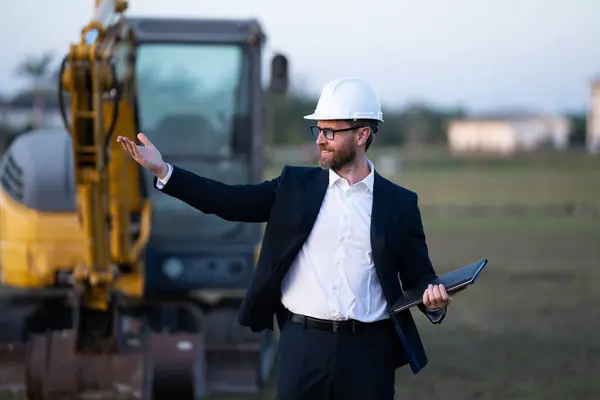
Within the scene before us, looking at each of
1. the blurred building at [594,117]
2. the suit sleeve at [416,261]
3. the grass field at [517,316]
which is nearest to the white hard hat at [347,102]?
the suit sleeve at [416,261]

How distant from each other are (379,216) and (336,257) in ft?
0.82

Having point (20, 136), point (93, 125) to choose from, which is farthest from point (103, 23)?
point (20, 136)

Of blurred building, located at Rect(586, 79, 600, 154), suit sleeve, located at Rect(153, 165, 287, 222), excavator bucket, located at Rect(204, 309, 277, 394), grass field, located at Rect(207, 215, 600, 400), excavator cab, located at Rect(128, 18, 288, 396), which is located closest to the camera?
suit sleeve, located at Rect(153, 165, 287, 222)

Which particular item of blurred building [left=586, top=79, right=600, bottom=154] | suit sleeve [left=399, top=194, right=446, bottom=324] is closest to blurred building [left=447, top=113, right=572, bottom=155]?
blurred building [left=586, top=79, right=600, bottom=154]

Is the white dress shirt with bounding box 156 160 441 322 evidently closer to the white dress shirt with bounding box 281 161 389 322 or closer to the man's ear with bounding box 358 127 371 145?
the white dress shirt with bounding box 281 161 389 322

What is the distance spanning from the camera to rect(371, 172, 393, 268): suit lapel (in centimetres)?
456

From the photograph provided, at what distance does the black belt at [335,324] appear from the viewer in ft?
14.9

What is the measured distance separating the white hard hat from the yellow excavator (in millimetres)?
3086

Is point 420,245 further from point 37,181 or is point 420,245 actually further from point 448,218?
point 448,218

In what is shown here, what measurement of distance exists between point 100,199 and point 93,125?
0.53m

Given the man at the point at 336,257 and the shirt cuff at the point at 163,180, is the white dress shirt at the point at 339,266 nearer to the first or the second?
the man at the point at 336,257

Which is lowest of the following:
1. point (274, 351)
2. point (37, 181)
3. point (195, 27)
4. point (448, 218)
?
point (448, 218)

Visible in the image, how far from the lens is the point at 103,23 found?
25.4 ft

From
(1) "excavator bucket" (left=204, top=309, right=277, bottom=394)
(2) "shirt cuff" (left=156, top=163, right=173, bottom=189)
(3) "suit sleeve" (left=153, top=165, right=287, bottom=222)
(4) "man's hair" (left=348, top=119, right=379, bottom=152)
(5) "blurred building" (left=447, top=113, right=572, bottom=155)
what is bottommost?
(5) "blurred building" (left=447, top=113, right=572, bottom=155)
